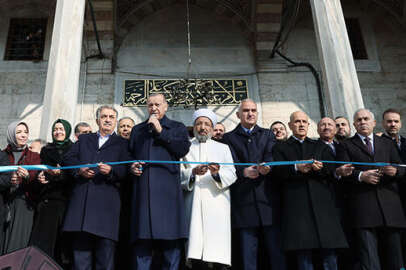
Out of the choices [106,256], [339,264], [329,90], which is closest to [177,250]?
[106,256]

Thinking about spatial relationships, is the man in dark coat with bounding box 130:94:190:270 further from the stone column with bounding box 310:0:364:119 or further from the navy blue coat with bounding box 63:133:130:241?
the stone column with bounding box 310:0:364:119

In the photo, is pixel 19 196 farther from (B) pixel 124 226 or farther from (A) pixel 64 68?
(A) pixel 64 68

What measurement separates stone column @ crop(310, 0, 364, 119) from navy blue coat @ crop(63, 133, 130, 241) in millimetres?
3062

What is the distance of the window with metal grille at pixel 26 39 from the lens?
989 centimetres

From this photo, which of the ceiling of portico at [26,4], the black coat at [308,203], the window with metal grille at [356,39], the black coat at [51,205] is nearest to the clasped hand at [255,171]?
the black coat at [308,203]

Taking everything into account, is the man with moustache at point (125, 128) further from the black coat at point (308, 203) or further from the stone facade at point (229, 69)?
the stone facade at point (229, 69)

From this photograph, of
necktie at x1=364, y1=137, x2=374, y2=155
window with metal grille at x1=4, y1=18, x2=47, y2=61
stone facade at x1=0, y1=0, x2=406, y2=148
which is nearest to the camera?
necktie at x1=364, y1=137, x2=374, y2=155

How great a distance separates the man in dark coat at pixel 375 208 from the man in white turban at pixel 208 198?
1.04 meters

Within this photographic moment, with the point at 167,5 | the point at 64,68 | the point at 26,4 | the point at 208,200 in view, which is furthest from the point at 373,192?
the point at 26,4

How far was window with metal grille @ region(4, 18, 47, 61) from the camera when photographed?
9891 mm

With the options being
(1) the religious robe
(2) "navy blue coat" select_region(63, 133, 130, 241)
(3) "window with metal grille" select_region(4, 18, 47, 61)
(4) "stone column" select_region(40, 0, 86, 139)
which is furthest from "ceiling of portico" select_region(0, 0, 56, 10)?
(1) the religious robe

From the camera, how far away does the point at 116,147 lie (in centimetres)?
389

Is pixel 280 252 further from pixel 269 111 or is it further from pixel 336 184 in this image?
pixel 269 111

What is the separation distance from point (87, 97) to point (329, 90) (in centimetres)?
543
